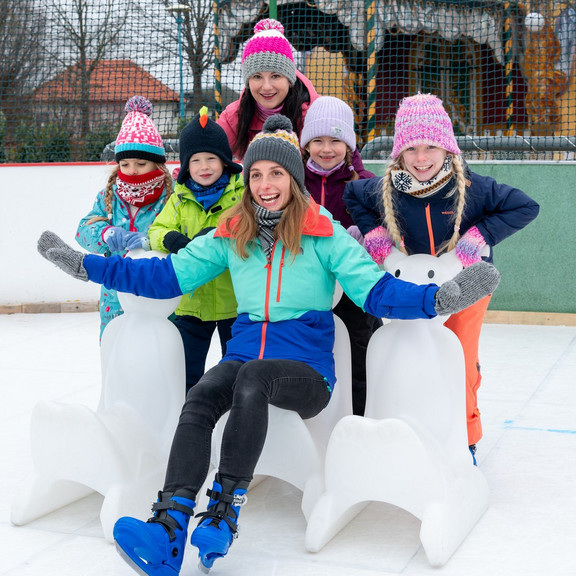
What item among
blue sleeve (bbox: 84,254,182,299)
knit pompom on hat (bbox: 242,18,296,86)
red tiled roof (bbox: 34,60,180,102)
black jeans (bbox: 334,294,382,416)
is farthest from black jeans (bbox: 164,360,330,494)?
red tiled roof (bbox: 34,60,180,102)

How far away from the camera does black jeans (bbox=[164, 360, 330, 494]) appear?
2.20m


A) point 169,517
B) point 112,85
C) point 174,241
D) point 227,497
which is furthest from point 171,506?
point 112,85

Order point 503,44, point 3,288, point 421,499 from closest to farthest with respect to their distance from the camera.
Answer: point 421,499
point 3,288
point 503,44

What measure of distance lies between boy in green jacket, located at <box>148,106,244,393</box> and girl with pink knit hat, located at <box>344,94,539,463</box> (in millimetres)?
475

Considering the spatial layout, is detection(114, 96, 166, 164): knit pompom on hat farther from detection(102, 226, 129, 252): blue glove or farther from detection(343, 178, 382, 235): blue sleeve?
detection(343, 178, 382, 235): blue sleeve

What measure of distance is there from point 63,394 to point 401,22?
5609 mm

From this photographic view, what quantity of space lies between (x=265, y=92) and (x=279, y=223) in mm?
824

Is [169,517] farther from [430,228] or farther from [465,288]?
[430,228]

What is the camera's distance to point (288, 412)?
2447 millimetres

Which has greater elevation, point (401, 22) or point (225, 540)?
point (401, 22)

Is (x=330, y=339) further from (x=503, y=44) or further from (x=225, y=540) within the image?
(x=503, y=44)

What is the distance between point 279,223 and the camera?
101 inches

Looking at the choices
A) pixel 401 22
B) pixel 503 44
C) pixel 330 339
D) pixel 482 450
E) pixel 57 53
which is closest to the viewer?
pixel 330 339

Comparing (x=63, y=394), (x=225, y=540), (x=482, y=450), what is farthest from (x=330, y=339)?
(x=63, y=394)
